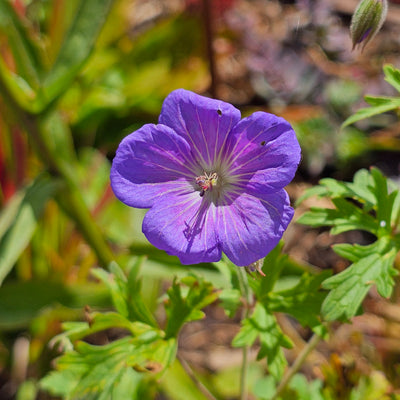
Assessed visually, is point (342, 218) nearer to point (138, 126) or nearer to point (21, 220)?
point (21, 220)

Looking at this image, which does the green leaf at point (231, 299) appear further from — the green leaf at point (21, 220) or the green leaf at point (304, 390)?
the green leaf at point (21, 220)

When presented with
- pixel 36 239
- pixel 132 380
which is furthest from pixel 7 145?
pixel 132 380

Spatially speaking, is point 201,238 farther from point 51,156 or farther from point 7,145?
point 7,145

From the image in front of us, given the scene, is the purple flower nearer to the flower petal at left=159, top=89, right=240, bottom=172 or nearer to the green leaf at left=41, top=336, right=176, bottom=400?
the flower petal at left=159, top=89, right=240, bottom=172

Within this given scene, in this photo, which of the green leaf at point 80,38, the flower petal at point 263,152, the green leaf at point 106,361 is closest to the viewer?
the flower petal at point 263,152

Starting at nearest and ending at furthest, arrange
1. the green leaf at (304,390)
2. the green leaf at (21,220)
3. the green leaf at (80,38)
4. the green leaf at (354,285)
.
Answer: the green leaf at (354,285) → the green leaf at (304,390) → the green leaf at (21,220) → the green leaf at (80,38)

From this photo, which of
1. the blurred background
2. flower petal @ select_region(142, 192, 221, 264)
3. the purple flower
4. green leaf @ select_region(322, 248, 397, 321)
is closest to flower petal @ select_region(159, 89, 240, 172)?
the purple flower

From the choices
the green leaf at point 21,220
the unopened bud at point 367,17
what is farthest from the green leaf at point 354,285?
the green leaf at point 21,220
